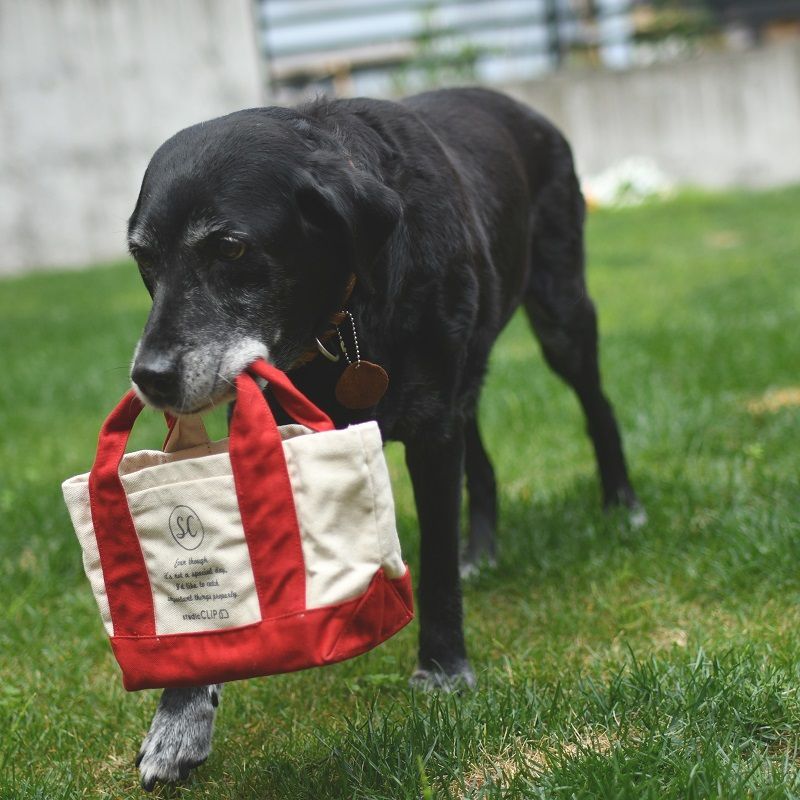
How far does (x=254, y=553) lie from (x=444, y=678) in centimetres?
95

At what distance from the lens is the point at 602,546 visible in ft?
11.3

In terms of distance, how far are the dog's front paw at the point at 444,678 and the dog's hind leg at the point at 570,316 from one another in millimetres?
1213

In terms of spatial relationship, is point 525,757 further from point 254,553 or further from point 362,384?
point 362,384

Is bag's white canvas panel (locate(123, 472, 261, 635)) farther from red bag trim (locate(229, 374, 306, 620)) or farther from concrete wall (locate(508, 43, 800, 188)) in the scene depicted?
concrete wall (locate(508, 43, 800, 188))

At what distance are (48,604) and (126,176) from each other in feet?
35.2

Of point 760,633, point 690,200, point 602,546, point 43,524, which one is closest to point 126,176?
point 690,200

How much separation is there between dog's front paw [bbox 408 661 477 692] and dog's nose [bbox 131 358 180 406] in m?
0.98

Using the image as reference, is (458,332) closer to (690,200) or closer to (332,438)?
(332,438)

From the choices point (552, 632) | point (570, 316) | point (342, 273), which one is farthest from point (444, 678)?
point (570, 316)

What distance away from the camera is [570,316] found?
379 centimetres

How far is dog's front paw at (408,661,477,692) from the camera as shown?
8.58ft

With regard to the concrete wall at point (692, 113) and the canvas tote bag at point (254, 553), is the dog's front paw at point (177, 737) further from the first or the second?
the concrete wall at point (692, 113)

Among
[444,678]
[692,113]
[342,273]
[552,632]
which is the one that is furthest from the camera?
[692,113]

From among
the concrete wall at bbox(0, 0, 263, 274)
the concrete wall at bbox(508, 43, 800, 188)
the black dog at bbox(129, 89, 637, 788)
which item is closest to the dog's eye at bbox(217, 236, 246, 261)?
the black dog at bbox(129, 89, 637, 788)
